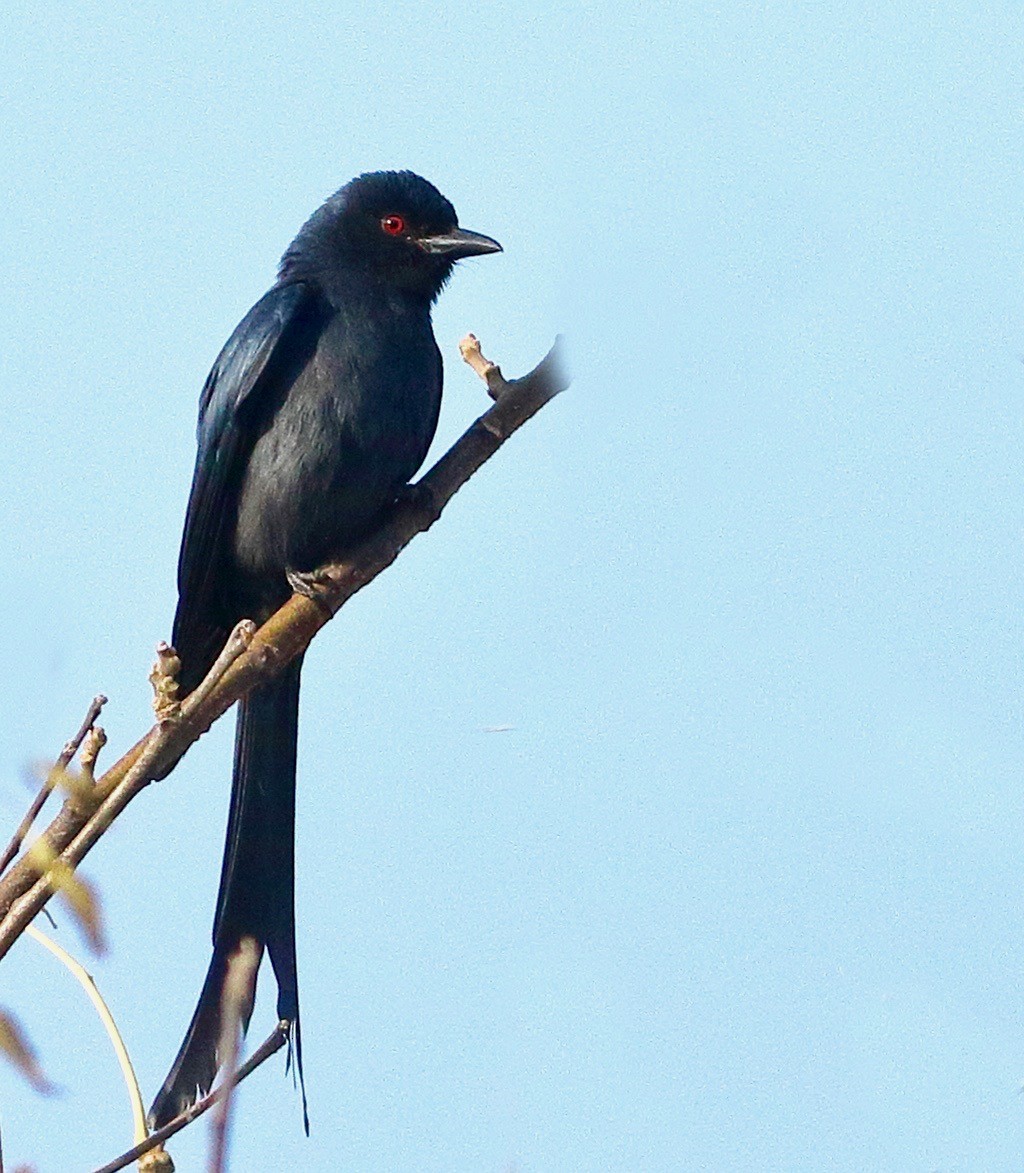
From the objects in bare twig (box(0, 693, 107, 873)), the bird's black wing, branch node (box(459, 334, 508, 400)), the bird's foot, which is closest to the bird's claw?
the bird's foot

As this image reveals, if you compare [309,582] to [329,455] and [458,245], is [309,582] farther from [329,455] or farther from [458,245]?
[458,245]

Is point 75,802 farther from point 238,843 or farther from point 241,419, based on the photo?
point 241,419

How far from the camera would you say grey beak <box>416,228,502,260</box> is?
587cm

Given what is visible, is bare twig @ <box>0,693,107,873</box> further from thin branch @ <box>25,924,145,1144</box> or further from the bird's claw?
the bird's claw

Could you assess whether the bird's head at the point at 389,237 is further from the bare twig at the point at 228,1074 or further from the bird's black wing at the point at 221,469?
the bare twig at the point at 228,1074

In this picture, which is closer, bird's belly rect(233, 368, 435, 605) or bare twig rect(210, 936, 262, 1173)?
bare twig rect(210, 936, 262, 1173)

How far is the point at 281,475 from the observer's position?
16.6 ft

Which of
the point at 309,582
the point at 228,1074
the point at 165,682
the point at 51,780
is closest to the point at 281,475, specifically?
the point at 309,582

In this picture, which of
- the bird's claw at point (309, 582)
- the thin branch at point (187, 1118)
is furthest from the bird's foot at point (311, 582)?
the thin branch at point (187, 1118)

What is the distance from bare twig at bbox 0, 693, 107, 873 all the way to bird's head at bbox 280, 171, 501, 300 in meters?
3.18

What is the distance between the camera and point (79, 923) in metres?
2.27

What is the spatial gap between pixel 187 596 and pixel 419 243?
4.89 feet

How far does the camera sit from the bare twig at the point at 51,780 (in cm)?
248

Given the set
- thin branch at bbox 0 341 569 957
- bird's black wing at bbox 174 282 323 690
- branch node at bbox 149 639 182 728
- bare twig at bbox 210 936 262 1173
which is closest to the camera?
bare twig at bbox 210 936 262 1173
